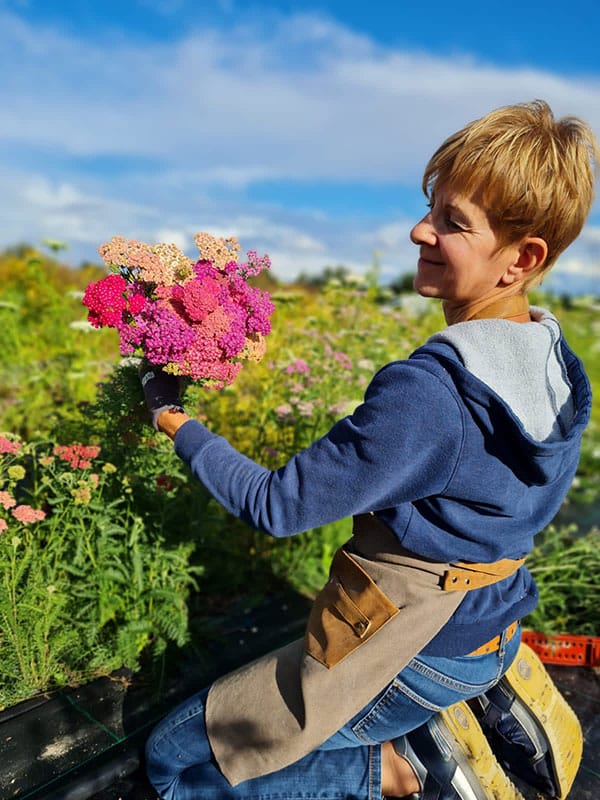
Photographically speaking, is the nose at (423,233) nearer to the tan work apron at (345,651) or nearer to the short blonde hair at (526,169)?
the short blonde hair at (526,169)

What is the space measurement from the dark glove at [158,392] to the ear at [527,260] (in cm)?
77

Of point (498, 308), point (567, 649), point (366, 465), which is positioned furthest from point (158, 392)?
point (567, 649)

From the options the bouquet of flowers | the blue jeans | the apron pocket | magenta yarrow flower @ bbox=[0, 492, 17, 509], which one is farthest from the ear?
magenta yarrow flower @ bbox=[0, 492, 17, 509]

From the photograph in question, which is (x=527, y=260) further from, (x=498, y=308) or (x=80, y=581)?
(x=80, y=581)

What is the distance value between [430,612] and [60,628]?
124cm

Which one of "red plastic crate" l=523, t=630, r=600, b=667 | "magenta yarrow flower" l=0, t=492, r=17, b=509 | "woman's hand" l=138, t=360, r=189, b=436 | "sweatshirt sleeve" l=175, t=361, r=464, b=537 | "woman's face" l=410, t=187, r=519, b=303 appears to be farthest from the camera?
"red plastic crate" l=523, t=630, r=600, b=667

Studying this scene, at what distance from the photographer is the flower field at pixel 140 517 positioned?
194cm

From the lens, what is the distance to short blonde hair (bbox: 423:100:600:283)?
4.20 ft

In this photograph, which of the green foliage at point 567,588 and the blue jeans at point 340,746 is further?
the green foliage at point 567,588

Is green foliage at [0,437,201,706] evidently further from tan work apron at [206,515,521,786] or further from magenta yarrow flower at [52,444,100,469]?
tan work apron at [206,515,521,786]

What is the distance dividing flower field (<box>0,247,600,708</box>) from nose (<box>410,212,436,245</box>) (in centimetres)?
76

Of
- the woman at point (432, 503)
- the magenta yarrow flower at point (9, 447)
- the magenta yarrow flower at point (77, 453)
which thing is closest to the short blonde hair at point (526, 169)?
the woman at point (432, 503)

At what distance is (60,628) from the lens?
6.73ft

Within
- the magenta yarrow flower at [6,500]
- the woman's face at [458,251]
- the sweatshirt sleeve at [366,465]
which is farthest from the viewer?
the magenta yarrow flower at [6,500]
